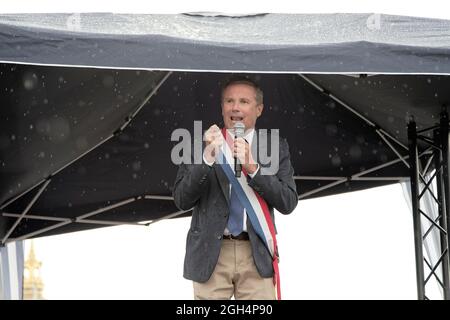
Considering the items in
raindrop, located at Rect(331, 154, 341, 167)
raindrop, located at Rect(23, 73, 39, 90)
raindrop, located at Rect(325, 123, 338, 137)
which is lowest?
raindrop, located at Rect(331, 154, 341, 167)

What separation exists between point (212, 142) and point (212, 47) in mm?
804

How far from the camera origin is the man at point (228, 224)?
18.2 ft

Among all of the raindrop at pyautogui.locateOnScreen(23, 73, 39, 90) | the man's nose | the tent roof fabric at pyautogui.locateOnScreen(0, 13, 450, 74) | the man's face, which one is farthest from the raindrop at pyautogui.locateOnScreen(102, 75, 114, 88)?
the man's nose

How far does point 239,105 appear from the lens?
19.0ft

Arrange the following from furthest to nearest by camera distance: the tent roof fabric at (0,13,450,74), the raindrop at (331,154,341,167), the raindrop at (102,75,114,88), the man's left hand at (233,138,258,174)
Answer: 1. the raindrop at (331,154,341,167)
2. the raindrop at (102,75,114,88)
3. the tent roof fabric at (0,13,450,74)
4. the man's left hand at (233,138,258,174)

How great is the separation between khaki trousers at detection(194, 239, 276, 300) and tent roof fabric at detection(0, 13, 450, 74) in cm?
112

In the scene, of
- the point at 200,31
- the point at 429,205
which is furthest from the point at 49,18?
the point at 429,205

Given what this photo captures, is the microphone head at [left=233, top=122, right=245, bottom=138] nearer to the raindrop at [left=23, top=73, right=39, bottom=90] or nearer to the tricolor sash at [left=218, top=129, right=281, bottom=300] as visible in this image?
the tricolor sash at [left=218, top=129, right=281, bottom=300]

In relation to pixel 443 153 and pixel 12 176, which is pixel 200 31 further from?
pixel 12 176

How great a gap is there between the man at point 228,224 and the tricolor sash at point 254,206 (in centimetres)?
2

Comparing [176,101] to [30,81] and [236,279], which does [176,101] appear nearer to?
[30,81]

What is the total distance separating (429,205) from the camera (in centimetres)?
902

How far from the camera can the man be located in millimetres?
5555

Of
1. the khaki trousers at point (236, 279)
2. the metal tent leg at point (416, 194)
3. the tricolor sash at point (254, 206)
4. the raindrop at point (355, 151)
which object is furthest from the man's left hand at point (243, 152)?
the raindrop at point (355, 151)
